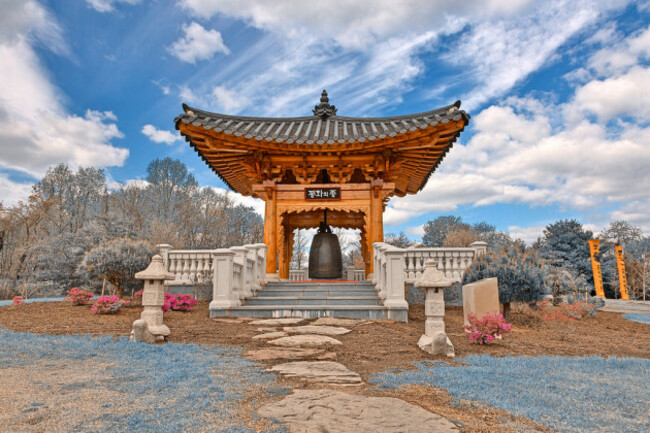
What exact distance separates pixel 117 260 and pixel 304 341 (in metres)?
6.20

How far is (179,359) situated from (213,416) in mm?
1828

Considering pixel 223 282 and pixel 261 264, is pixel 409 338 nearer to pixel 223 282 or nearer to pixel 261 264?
pixel 223 282

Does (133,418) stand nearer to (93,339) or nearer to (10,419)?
(10,419)

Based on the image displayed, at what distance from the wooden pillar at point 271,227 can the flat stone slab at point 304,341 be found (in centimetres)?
460

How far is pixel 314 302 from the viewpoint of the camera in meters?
7.79

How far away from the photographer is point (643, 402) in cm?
285

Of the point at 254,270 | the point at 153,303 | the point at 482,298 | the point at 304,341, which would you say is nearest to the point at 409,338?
the point at 304,341

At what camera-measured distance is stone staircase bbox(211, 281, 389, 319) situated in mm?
7176

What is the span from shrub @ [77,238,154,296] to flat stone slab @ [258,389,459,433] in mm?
7709

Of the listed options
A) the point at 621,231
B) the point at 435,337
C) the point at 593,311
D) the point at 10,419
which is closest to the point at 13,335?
the point at 10,419

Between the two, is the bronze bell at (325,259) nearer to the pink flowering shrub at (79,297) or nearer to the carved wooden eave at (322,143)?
the carved wooden eave at (322,143)

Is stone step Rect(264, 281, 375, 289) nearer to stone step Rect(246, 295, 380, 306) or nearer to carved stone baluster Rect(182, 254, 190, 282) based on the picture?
stone step Rect(246, 295, 380, 306)

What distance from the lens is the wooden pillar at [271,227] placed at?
32.4ft

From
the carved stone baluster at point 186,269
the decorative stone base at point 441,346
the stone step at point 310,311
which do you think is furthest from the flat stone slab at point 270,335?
the carved stone baluster at point 186,269
